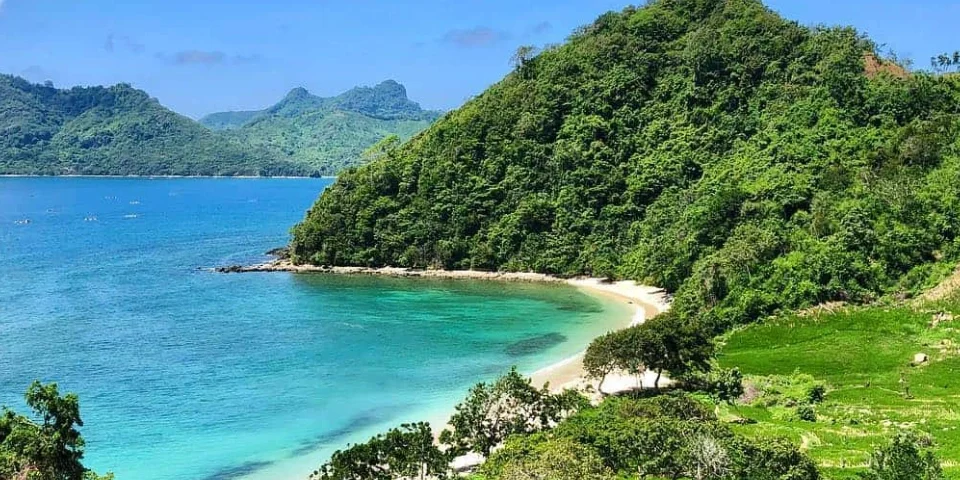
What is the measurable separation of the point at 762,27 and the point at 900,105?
2588 cm

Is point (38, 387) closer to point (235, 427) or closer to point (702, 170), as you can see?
point (235, 427)

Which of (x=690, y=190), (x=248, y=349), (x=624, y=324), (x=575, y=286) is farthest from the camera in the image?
(x=690, y=190)

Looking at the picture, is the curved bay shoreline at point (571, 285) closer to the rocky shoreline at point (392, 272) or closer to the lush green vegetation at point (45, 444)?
the rocky shoreline at point (392, 272)

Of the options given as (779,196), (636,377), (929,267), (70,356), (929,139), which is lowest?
(70,356)

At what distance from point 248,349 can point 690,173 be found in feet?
190

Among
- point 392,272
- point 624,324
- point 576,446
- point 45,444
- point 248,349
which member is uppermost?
point 576,446

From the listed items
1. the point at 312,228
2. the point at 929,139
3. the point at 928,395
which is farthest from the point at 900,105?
the point at 312,228

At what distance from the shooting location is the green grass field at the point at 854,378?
34.4 m

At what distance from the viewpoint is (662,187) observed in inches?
3814

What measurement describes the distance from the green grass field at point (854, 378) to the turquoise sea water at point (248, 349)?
15533mm

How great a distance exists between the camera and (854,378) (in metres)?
46.9

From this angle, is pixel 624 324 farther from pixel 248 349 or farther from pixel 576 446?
pixel 576 446

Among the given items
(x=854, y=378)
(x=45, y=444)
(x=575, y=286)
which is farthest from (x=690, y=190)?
(x=45, y=444)

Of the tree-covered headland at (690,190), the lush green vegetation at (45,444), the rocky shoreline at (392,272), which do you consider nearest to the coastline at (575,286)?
the rocky shoreline at (392,272)
